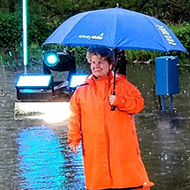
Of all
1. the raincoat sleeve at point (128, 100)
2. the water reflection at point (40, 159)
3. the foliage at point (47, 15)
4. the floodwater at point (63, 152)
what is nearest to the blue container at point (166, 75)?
the floodwater at point (63, 152)

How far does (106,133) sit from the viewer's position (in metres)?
4.84

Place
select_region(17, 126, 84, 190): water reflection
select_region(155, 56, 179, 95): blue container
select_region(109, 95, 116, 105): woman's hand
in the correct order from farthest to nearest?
1. select_region(155, 56, 179, 95): blue container
2. select_region(17, 126, 84, 190): water reflection
3. select_region(109, 95, 116, 105): woman's hand

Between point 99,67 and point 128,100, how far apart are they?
0.35 meters

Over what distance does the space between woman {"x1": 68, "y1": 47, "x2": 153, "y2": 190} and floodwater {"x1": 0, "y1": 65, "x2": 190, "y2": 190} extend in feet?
4.91

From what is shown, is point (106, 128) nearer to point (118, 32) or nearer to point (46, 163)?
point (118, 32)

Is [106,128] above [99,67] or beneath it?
beneath

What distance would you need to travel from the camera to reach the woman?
190 inches

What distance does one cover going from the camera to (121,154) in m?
4.86

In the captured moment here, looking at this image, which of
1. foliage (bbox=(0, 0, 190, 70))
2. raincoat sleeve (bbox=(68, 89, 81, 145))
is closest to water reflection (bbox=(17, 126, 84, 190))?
raincoat sleeve (bbox=(68, 89, 81, 145))

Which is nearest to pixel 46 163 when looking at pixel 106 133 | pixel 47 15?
pixel 106 133

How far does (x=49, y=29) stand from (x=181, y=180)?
28.9 m

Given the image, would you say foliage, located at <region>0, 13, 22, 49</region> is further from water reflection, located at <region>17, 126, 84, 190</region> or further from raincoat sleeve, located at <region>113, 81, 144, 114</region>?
raincoat sleeve, located at <region>113, 81, 144, 114</region>

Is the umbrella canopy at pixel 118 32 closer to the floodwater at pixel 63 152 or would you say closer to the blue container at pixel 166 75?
the floodwater at pixel 63 152

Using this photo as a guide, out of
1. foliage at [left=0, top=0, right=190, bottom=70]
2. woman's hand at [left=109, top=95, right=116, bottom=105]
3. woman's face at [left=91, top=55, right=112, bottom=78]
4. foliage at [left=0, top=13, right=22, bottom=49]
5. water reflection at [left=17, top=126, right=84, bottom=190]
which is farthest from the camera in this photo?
foliage at [left=0, top=13, right=22, bottom=49]
